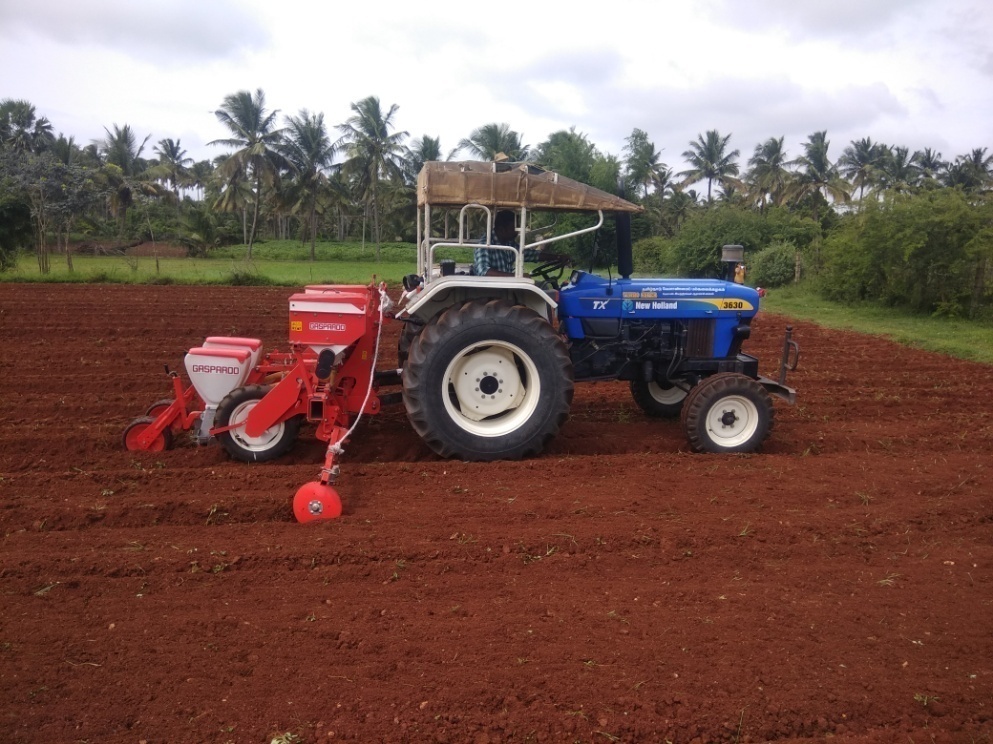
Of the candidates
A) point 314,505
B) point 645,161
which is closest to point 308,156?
point 645,161

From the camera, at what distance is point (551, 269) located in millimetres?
6082

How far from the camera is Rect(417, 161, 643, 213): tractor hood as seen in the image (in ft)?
17.5

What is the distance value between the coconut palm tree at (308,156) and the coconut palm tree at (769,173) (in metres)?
Answer: 25.9

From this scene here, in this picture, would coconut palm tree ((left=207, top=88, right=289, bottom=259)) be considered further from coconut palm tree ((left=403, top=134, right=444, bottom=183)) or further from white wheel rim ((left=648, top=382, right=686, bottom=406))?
white wheel rim ((left=648, top=382, right=686, bottom=406))

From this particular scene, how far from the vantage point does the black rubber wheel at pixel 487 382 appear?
17.6 ft

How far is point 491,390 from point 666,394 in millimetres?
2071

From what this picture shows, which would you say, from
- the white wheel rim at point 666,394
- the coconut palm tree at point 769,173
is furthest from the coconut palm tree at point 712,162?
the white wheel rim at point 666,394

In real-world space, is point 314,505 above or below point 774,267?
below

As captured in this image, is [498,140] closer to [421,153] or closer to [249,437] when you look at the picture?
[421,153]

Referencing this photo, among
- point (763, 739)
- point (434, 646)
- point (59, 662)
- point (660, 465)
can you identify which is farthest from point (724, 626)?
point (59, 662)

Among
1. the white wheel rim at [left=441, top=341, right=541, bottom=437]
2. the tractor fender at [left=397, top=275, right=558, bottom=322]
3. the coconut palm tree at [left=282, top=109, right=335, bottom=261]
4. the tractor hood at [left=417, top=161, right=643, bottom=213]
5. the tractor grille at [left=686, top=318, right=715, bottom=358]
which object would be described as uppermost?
the coconut palm tree at [left=282, top=109, right=335, bottom=261]

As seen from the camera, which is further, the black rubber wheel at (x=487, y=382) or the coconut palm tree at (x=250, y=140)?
the coconut palm tree at (x=250, y=140)

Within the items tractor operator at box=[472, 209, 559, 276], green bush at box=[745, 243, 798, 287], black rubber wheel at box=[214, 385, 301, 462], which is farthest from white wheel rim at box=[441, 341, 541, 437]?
green bush at box=[745, 243, 798, 287]

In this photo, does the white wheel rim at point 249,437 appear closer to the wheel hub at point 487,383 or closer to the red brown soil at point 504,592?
the red brown soil at point 504,592
